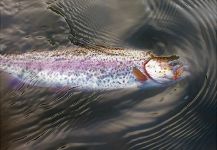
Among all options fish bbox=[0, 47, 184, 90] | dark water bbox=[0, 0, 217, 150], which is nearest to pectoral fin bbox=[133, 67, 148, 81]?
fish bbox=[0, 47, 184, 90]

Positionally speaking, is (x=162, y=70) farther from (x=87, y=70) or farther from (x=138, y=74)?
(x=87, y=70)

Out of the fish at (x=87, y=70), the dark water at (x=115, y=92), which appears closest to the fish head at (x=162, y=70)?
the fish at (x=87, y=70)

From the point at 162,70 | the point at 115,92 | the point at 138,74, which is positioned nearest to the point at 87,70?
the point at 115,92

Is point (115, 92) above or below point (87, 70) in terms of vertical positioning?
below

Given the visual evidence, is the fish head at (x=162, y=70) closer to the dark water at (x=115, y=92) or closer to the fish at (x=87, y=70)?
the fish at (x=87, y=70)

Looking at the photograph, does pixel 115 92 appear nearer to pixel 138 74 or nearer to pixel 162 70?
pixel 138 74

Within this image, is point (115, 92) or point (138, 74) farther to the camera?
point (115, 92)
